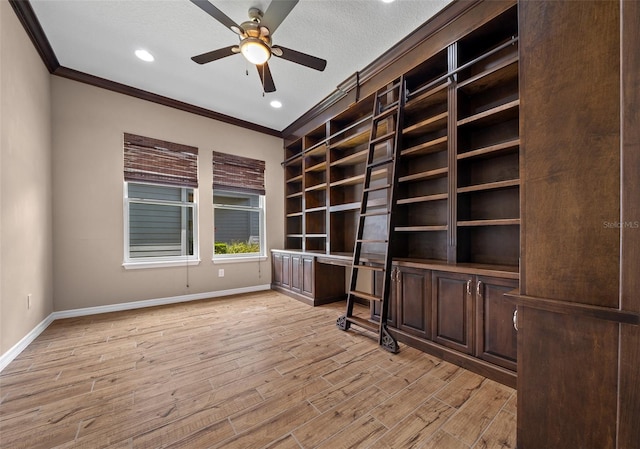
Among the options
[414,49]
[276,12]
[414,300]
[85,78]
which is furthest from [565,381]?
[85,78]

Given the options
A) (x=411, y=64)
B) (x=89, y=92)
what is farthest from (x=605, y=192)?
(x=89, y=92)

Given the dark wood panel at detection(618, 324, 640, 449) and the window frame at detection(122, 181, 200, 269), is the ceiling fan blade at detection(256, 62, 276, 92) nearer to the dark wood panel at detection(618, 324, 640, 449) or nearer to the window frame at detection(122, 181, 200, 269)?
the window frame at detection(122, 181, 200, 269)

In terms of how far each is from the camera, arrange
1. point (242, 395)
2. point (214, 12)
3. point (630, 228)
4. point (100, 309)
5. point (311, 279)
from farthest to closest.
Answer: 1. point (311, 279)
2. point (100, 309)
3. point (214, 12)
4. point (242, 395)
5. point (630, 228)

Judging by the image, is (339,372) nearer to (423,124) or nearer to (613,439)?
(613,439)

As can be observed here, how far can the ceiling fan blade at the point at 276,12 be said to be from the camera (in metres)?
1.89

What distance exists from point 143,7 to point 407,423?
12.7 ft

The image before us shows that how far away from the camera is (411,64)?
2762 mm

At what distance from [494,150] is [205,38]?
305cm

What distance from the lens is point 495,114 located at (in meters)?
2.12

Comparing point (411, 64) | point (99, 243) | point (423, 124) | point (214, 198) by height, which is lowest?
point (99, 243)

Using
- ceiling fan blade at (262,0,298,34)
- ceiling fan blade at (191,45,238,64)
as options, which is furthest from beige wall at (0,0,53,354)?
ceiling fan blade at (262,0,298,34)

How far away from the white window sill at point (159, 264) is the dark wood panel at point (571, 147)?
4.31 metres

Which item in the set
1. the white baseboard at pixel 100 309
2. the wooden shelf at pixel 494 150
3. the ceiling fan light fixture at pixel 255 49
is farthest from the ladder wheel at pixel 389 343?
the white baseboard at pixel 100 309

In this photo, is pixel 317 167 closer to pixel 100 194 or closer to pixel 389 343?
pixel 389 343
